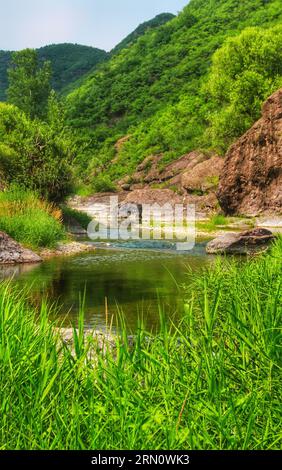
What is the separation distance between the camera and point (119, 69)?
3671 inches

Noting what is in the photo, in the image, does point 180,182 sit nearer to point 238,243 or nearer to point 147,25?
point 238,243

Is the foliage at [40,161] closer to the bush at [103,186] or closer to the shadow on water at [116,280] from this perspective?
the shadow on water at [116,280]

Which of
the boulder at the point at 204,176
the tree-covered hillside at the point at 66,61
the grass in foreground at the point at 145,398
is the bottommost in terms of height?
the grass in foreground at the point at 145,398

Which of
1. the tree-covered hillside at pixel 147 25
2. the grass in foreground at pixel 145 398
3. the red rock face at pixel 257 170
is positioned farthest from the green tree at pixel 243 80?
the tree-covered hillside at pixel 147 25

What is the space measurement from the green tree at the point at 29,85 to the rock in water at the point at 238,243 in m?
54.9

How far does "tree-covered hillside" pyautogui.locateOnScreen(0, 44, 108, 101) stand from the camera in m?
149

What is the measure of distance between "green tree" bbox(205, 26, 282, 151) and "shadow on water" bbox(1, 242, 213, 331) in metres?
26.2

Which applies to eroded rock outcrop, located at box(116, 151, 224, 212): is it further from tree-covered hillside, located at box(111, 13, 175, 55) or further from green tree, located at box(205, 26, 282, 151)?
tree-covered hillside, located at box(111, 13, 175, 55)

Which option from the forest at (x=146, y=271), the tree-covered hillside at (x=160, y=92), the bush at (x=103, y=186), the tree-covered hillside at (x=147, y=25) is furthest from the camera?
the tree-covered hillside at (x=147, y=25)

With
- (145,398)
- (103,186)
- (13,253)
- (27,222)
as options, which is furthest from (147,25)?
(145,398)

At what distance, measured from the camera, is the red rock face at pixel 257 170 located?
3438cm

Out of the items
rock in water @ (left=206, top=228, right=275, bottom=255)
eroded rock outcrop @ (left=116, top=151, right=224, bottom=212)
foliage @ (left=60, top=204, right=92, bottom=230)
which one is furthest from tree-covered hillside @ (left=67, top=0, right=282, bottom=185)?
rock in water @ (left=206, top=228, right=275, bottom=255)

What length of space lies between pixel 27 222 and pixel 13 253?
3.07m

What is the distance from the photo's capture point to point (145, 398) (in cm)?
402
